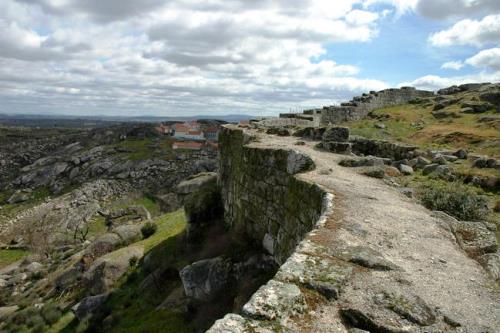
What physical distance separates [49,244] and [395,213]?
44934 mm

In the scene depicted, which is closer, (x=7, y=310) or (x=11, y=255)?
(x=7, y=310)

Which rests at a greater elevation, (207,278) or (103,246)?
(207,278)

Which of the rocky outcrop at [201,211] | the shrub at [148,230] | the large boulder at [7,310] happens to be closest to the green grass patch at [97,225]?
the shrub at [148,230]

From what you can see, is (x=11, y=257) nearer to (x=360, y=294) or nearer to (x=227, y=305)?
(x=227, y=305)

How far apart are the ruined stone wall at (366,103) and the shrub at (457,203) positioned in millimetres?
20302

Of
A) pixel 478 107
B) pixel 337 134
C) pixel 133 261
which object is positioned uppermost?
pixel 478 107

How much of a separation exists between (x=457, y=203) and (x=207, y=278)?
918cm

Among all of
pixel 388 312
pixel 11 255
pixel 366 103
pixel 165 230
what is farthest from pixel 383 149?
pixel 11 255

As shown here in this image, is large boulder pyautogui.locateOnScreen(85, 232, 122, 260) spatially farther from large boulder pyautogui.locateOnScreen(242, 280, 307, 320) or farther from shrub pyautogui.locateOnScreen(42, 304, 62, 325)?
large boulder pyautogui.locateOnScreen(242, 280, 307, 320)

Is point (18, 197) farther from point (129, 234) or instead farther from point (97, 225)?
point (129, 234)

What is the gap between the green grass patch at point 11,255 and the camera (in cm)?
4999

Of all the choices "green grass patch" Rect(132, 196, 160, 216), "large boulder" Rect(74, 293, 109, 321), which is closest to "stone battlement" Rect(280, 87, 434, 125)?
"large boulder" Rect(74, 293, 109, 321)

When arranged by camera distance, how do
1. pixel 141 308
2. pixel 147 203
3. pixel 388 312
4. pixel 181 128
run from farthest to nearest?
1. pixel 181 128
2. pixel 147 203
3. pixel 141 308
4. pixel 388 312

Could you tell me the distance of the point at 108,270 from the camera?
2455 centimetres
